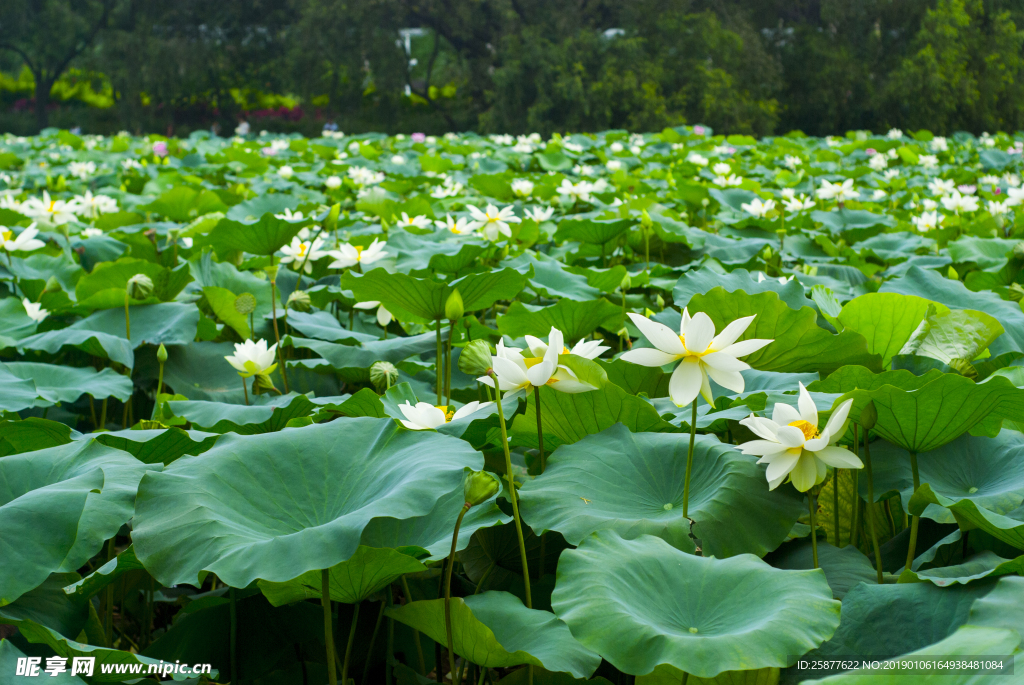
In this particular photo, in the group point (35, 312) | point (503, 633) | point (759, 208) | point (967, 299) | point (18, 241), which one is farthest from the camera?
point (759, 208)

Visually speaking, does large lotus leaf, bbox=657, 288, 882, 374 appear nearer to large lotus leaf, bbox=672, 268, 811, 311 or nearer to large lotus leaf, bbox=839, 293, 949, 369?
large lotus leaf, bbox=839, 293, 949, 369

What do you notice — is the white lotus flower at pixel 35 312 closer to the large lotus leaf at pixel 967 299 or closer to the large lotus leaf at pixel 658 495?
the large lotus leaf at pixel 658 495

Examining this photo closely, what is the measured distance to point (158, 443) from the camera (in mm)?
1055

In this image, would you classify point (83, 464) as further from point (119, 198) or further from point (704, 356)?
point (119, 198)

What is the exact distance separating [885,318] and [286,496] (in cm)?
106

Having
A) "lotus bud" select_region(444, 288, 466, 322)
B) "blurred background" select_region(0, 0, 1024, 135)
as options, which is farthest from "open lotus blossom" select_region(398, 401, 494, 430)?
"blurred background" select_region(0, 0, 1024, 135)

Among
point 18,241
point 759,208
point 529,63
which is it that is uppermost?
point 18,241

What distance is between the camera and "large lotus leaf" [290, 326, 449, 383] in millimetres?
1451

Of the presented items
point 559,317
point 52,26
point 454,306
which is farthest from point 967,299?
point 52,26

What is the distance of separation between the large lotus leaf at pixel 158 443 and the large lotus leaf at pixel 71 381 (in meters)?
0.38

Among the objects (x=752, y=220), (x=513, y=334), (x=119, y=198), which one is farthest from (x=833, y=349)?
(x=119, y=198)

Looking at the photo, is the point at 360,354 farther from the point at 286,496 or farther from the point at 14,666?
the point at 14,666

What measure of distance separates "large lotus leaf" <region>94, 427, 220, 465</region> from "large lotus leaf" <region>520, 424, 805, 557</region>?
0.48 m

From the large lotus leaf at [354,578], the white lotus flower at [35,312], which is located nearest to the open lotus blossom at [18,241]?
the white lotus flower at [35,312]
